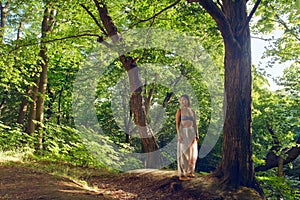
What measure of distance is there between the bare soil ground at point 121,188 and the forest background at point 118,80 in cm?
243

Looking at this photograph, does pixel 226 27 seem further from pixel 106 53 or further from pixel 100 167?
pixel 106 53

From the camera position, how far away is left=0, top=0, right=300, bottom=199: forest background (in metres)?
8.88

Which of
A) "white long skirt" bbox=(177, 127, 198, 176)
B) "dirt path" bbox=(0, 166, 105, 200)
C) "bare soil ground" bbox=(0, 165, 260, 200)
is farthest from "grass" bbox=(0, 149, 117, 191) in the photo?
"white long skirt" bbox=(177, 127, 198, 176)

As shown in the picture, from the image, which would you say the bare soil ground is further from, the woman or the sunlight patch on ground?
the sunlight patch on ground

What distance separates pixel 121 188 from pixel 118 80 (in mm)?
9569

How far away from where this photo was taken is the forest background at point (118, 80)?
8883 mm

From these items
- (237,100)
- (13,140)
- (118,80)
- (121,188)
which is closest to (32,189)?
(121,188)

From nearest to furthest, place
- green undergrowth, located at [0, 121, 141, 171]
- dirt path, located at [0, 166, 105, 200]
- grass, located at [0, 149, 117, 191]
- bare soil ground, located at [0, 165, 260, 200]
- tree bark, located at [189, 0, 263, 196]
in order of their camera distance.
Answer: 1. dirt path, located at [0, 166, 105, 200]
2. bare soil ground, located at [0, 165, 260, 200]
3. tree bark, located at [189, 0, 263, 196]
4. grass, located at [0, 149, 117, 191]
5. green undergrowth, located at [0, 121, 141, 171]

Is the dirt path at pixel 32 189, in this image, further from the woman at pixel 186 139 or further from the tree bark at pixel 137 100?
the tree bark at pixel 137 100

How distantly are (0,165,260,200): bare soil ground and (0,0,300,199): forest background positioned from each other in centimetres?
243

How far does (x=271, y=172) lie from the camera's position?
524 inches

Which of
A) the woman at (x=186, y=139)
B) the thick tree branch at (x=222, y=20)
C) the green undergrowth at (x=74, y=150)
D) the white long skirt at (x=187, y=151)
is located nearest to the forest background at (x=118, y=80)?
the green undergrowth at (x=74, y=150)

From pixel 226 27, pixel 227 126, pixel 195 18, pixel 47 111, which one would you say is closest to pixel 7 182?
pixel 227 126

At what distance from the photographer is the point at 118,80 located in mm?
15516
